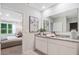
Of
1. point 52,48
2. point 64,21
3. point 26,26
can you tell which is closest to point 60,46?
point 52,48

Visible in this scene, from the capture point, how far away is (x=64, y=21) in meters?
2.80

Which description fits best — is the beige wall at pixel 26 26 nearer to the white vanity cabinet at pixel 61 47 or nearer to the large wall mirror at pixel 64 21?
the large wall mirror at pixel 64 21

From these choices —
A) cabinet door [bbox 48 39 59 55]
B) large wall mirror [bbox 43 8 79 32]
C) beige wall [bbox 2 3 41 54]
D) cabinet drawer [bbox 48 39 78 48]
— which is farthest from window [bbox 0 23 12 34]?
cabinet drawer [bbox 48 39 78 48]

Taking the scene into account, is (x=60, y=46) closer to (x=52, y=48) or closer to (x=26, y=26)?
(x=52, y=48)

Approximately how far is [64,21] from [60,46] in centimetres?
108

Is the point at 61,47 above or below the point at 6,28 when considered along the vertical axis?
below

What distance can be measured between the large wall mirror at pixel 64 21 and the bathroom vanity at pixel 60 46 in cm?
68

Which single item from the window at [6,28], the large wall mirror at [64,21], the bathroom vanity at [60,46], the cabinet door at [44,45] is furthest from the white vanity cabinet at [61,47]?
the window at [6,28]

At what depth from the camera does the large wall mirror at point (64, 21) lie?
2547mm

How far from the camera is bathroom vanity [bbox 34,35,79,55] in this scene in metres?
1.78

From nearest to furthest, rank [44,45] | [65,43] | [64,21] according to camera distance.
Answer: [65,43] → [64,21] → [44,45]

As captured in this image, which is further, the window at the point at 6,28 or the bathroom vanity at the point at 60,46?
the window at the point at 6,28

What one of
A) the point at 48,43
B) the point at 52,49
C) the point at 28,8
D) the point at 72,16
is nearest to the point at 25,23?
the point at 28,8

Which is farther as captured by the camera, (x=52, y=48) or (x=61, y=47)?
(x=52, y=48)
